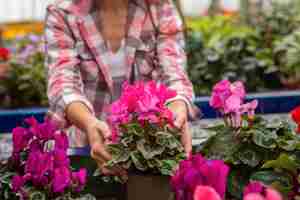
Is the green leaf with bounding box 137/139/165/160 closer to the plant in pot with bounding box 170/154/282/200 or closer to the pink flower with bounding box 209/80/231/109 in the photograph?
the pink flower with bounding box 209/80/231/109

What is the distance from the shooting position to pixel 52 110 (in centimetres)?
208

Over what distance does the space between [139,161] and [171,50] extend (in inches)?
32.7

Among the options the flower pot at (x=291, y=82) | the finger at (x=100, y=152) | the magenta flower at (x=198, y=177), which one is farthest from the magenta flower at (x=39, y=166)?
the flower pot at (x=291, y=82)

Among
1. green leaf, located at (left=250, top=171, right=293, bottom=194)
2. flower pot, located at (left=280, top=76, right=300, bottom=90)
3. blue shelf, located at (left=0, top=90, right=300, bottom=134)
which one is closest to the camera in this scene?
green leaf, located at (left=250, top=171, right=293, bottom=194)

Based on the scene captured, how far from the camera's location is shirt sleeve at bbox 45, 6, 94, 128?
2.02 meters

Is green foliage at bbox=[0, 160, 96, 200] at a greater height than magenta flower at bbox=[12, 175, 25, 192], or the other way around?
magenta flower at bbox=[12, 175, 25, 192]

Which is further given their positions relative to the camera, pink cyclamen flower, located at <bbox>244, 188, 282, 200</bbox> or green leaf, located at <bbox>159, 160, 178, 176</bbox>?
green leaf, located at <bbox>159, 160, 178, 176</bbox>

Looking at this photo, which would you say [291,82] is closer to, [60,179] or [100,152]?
[100,152]

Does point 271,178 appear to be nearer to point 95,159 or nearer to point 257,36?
point 95,159

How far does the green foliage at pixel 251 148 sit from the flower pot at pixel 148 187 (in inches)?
5.3

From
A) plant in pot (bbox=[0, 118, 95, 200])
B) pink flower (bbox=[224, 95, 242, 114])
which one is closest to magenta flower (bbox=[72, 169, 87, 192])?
plant in pot (bbox=[0, 118, 95, 200])

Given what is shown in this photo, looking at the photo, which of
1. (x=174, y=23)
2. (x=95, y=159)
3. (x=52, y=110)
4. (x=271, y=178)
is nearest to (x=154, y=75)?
(x=174, y=23)

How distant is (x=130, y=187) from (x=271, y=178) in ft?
1.01

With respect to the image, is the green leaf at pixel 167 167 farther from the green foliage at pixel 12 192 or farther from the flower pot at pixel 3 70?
the flower pot at pixel 3 70
